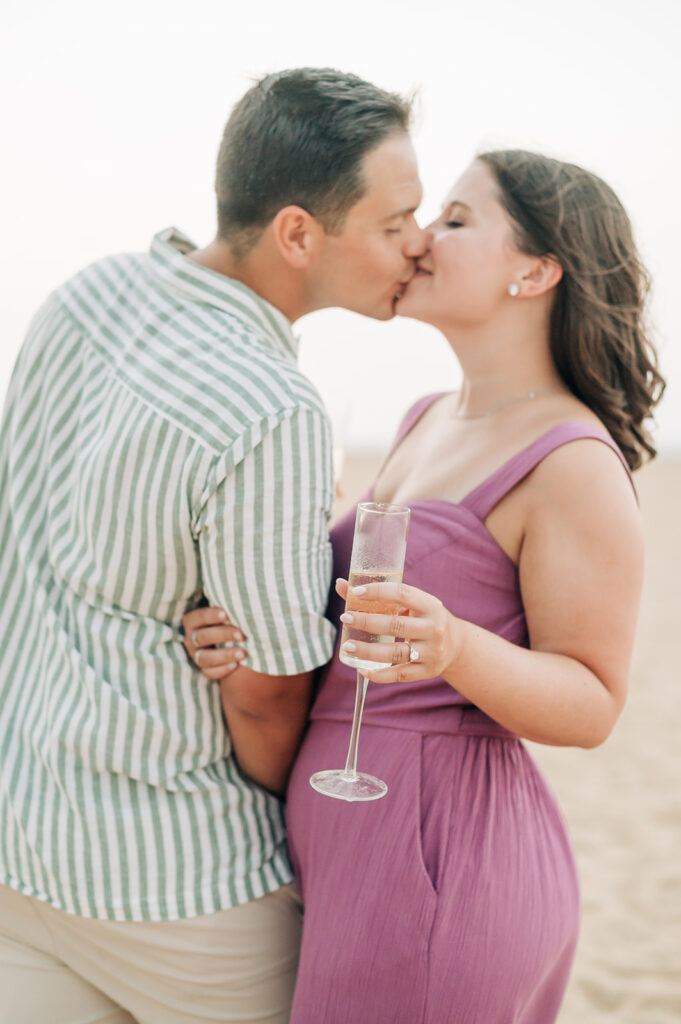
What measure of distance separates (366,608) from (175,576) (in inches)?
19.7

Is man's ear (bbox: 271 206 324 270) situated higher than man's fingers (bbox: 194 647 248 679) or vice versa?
man's ear (bbox: 271 206 324 270)

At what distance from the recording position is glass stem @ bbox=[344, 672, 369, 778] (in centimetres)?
194

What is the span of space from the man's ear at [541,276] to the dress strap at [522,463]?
1.43 feet

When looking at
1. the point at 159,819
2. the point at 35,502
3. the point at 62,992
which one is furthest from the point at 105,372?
the point at 62,992

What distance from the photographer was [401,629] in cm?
171

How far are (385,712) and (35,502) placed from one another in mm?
924

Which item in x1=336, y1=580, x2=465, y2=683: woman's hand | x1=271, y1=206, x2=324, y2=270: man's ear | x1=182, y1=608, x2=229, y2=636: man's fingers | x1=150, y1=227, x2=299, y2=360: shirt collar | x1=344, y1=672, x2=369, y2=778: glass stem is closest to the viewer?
x1=336, y1=580, x2=465, y2=683: woman's hand

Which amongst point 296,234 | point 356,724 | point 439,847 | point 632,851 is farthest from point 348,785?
point 632,851

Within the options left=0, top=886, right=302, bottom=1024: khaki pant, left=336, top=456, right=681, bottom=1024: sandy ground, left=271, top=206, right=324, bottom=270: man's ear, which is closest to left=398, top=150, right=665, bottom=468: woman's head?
left=271, top=206, right=324, bottom=270: man's ear

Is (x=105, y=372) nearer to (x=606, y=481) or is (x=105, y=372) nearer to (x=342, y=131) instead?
(x=342, y=131)

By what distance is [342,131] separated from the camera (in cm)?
228

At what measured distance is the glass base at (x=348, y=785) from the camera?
1.95 metres

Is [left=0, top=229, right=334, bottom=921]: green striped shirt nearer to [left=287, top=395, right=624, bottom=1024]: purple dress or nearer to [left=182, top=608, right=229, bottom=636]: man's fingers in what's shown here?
[left=182, top=608, right=229, bottom=636]: man's fingers

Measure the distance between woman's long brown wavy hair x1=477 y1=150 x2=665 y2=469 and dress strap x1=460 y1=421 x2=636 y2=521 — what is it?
0.97 feet
